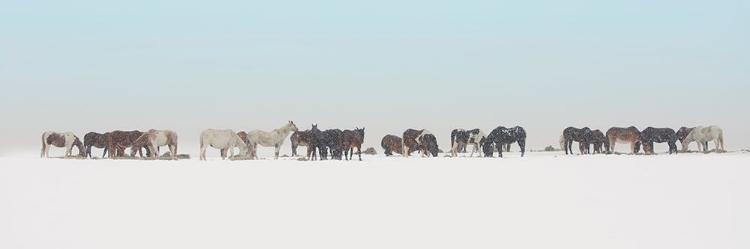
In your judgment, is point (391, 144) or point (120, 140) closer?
point (120, 140)

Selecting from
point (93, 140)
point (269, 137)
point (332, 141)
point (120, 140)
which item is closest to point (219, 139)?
point (269, 137)

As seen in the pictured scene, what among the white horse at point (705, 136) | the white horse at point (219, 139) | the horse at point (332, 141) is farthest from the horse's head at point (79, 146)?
the white horse at point (705, 136)

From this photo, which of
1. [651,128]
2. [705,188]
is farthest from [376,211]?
[651,128]

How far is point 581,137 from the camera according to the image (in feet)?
116

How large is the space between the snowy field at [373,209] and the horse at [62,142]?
56.4 feet

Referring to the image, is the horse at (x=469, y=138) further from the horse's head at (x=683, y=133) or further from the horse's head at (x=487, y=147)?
the horse's head at (x=683, y=133)

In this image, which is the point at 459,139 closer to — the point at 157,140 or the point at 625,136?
the point at 625,136

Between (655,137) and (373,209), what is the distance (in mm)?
28680

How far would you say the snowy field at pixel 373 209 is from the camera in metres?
10.1

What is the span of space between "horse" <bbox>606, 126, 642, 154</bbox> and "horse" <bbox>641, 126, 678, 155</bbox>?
1.49ft

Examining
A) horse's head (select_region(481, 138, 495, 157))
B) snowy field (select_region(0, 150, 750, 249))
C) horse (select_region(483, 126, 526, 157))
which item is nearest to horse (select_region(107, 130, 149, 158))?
snowy field (select_region(0, 150, 750, 249))

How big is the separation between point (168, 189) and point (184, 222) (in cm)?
339

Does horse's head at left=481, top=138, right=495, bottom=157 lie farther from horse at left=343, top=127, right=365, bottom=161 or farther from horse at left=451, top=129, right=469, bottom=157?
horse at left=343, top=127, right=365, bottom=161

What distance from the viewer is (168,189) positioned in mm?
14469
